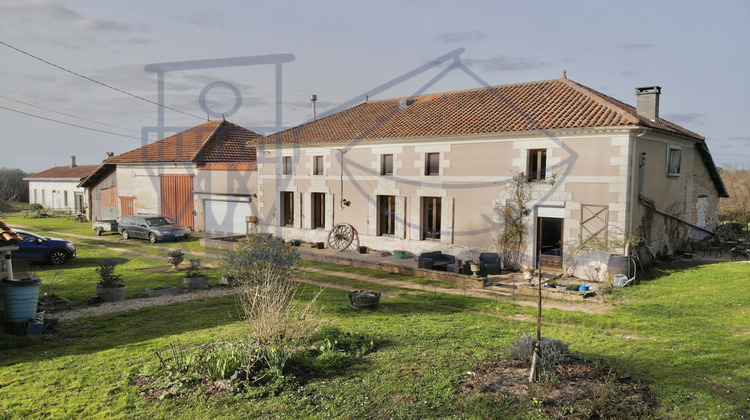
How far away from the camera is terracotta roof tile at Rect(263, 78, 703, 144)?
51.8 ft

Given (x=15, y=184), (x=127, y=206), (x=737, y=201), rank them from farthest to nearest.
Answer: (x=15, y=184)
(x=127, y=206)
(x=737, y=201)

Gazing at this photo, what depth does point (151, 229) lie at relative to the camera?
2412 centimetres

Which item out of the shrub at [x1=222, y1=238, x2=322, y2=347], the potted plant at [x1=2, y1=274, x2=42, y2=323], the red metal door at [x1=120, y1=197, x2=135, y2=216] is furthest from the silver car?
the potted plant at [x1=2, y1=274, x2=42, y2=323]

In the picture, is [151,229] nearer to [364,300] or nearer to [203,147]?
[203,147]

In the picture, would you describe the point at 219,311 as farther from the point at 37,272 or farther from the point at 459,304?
the point at 37,272

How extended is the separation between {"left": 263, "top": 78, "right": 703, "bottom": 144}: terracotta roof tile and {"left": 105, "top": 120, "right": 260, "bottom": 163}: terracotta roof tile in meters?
6.03

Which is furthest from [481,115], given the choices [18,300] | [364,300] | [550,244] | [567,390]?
[18,300]

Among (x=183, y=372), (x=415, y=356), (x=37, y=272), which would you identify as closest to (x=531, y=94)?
(x=415, y=356)

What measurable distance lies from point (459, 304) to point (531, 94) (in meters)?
10.5

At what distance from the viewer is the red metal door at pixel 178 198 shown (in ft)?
89.8

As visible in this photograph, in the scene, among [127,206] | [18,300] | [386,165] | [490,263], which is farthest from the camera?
[127,206]

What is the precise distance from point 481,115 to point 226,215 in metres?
14.9

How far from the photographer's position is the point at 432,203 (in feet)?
61.4

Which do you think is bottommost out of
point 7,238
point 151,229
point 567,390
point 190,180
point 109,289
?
point 109,289
